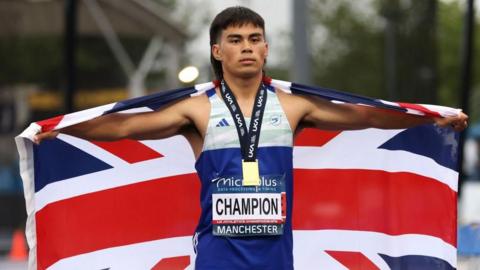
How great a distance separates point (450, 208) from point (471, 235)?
3.07m

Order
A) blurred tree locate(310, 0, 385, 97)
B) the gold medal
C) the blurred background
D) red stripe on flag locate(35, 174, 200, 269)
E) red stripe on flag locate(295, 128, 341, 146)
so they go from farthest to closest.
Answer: blurred tree locate(310, 0, 385, 97) < the blurred background < red stripe on flag locate(295, 128, 341, 146) < red stripe on flag locate(35, 174, 200, 269) < the gold medal

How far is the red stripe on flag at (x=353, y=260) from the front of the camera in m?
7.13

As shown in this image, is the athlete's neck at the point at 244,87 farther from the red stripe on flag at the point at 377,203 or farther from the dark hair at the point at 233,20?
the red stripe on flag at the point at 377,203

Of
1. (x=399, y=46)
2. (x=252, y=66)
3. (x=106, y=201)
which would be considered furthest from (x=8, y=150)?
(x=252, y=66)

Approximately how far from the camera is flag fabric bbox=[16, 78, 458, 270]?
698 cm

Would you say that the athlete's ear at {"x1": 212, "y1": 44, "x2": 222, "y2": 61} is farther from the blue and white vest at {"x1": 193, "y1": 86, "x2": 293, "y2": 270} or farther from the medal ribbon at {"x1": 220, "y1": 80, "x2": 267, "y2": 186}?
the blue and white vest at {"x1": 193, "y1": 86, "x2": 293, "y2": 270}

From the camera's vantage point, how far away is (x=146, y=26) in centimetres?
2770

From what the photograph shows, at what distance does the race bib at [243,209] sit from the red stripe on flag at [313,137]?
1511mm

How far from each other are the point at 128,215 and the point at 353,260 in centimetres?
129

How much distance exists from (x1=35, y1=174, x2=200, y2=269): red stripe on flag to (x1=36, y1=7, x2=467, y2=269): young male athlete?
107 centimetres

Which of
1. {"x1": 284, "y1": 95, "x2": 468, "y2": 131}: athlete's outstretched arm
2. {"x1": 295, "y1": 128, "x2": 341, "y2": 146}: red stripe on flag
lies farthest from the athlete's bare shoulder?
{"x1": 295, "y1": 128, "x2": 341, "y2": 146}: red stripe on flag

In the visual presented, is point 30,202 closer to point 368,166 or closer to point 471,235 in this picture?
point 368,166

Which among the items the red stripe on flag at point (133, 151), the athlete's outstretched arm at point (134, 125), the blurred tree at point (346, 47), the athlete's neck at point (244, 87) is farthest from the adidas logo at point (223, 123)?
the blurred tree at point (346, 47)

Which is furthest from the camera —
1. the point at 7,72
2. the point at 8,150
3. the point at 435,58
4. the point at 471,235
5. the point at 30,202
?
the point at 7,72
